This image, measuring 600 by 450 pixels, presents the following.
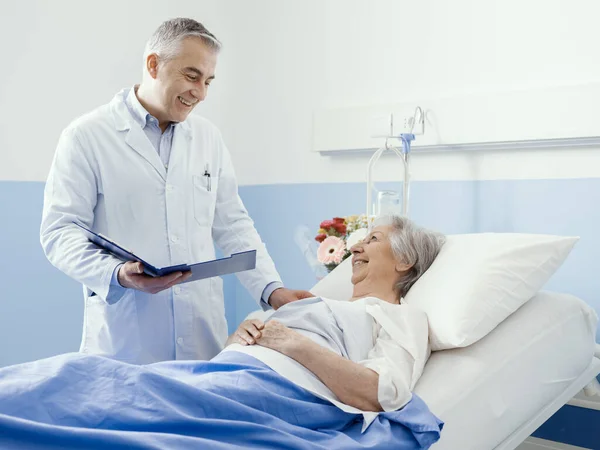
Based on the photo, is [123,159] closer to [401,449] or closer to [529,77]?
[401,449]

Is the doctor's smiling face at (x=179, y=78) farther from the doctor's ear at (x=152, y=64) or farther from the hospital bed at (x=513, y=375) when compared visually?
the hospital bed at (x=513, y=375)

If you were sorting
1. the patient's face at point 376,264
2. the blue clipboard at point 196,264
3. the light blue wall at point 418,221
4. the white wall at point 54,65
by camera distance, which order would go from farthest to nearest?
the white wall at point 54,65, the light blue wall at point 418,221, the patient's face at point 376,264, the blue clipboard at point 196,264

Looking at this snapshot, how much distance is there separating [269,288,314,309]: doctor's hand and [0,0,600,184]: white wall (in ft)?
3.09

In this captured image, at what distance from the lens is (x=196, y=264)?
1.66 meters

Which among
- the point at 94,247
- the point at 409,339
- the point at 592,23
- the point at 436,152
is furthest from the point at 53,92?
the point at 592,23

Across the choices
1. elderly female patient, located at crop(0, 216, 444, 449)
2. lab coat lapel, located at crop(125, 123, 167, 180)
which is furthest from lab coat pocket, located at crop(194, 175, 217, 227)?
elderly female patient, located at crop(0, 216, 444, 449)

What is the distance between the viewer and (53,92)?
111 inches

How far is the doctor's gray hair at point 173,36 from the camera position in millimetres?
2039

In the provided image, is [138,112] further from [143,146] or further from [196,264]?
[196,264]

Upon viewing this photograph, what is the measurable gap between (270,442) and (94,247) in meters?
0.80

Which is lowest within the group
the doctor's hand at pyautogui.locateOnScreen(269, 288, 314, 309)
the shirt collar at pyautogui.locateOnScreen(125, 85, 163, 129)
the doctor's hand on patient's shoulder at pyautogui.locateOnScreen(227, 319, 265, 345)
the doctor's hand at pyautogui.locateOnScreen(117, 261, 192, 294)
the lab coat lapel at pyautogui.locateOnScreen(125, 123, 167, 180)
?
the doctor's hand on patient's shoulder at pyautogui.locateOnScreen(227, 319, 265, 345)

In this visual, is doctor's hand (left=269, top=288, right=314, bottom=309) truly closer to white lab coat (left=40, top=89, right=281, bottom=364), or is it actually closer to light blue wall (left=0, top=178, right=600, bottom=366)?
white lab coat (left=40, top=89, right=281, bottom=364)

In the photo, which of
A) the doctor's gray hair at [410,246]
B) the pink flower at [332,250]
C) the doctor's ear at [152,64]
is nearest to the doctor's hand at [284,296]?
the doctor's gray hair at [410,246]

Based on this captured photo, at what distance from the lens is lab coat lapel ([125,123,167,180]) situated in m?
2.08
